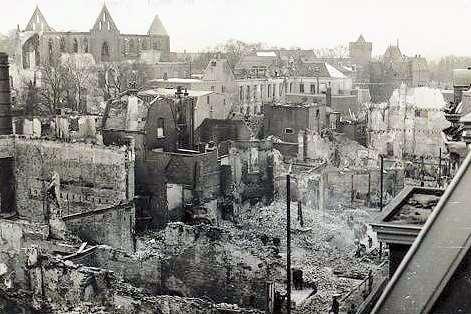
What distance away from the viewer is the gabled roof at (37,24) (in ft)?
164

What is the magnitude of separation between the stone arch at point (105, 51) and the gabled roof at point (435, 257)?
52960 mm

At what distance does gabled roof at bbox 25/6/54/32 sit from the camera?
50.0 metres

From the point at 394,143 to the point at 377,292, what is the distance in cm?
2498

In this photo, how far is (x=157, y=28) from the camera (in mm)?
64625

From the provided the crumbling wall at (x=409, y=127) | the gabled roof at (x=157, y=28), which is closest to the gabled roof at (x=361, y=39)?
the gabled roof at (x=157, y=28)

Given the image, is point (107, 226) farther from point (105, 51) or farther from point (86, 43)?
point (105, 51)

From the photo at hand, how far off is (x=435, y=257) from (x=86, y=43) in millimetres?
52839

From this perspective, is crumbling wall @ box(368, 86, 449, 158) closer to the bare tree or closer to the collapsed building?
the collapsed building

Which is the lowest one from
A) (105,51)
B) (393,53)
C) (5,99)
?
(5,99)

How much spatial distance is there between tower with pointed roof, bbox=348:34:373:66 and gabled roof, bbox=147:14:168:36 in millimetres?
19230

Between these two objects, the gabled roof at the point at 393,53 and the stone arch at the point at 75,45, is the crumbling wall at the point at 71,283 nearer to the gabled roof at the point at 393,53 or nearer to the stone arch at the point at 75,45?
the stone arch at the point at 75,45

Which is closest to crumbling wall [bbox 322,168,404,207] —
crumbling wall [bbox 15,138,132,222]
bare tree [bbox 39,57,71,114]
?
crumbling wall [bbox 15,138,132,222]

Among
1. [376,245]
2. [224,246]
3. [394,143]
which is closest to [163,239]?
[224,246]

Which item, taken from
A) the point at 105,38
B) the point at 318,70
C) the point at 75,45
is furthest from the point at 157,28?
the point at 318,70
